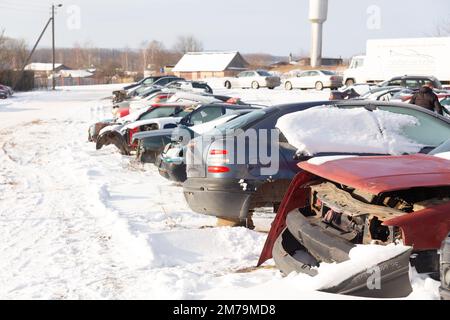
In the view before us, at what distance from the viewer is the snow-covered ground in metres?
4.79

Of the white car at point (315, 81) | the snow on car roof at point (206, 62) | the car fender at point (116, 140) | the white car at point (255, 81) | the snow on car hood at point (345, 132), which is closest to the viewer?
the snow on car hood at point (345, 132)

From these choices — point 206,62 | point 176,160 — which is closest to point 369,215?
point 176,160

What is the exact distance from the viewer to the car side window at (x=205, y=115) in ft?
41.9

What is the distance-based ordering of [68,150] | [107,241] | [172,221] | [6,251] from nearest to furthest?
1. [6,251]
2. [107,241]
3. [172,221]
4. [68,150]

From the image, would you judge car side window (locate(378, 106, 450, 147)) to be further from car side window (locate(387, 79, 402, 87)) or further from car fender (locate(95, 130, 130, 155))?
car side window (locate(387, 79, 402, 87))

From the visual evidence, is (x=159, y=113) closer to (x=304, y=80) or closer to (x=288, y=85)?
(x=304, y=80)

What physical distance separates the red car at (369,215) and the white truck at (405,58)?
1388 inches

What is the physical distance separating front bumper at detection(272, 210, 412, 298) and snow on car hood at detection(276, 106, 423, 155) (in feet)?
5.52

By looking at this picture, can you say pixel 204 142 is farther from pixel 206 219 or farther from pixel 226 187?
pixel 206 219

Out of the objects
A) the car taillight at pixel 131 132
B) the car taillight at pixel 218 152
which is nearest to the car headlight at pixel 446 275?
the car taillight at pixel 218 152

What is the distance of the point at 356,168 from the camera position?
14.0ft

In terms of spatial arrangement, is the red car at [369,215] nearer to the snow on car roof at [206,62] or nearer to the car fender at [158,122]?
the car fender at [158,122]
